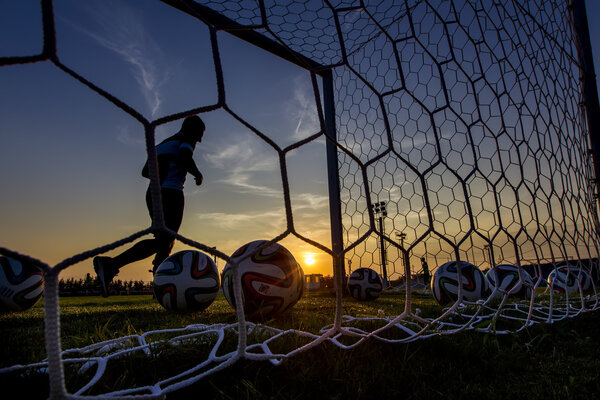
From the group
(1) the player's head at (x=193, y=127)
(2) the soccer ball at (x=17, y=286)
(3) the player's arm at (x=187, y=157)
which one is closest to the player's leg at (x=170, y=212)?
(3) the player's arm at (x=187, y=157)

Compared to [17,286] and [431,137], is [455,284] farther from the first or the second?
[17,286]

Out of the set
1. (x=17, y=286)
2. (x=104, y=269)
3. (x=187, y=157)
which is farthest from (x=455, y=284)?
(x=17, y=286)

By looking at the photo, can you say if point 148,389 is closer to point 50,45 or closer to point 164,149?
point 50,45

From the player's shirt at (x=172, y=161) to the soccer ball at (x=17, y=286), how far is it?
136 cm

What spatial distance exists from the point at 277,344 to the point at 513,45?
262cm

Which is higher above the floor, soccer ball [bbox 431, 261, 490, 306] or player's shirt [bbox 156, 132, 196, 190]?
player's shirt [bbox 156, 132, 196, 190]

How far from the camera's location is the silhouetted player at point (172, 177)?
3.30 m

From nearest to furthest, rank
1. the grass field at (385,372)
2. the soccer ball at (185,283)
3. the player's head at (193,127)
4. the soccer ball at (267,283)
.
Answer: the grass field at (385,372), the soccer ball at (267,283), the soccer ball at (185,283), the player's head at (193,127)

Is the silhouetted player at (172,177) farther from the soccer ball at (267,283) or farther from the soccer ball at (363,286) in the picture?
the soccer ball at (363,286)

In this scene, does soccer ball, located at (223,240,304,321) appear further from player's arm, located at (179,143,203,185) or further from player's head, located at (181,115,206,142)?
player's head, located at (181,115,206,142)

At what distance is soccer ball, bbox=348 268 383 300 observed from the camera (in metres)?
4.63

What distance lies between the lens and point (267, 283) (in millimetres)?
2350

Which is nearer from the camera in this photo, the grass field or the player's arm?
the grass field

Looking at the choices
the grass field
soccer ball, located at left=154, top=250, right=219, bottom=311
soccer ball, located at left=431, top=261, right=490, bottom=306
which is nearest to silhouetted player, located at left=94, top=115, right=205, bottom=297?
soccer ball, located at left=154, top=250, right=219, bottom=311
